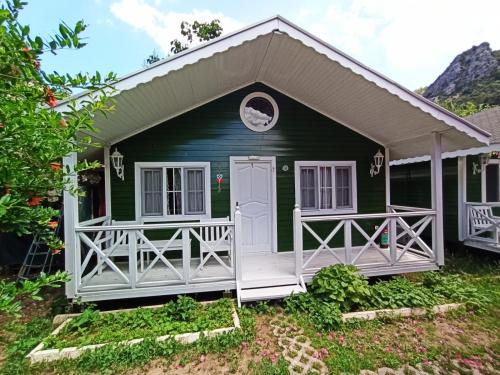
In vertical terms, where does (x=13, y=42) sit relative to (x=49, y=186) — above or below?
above

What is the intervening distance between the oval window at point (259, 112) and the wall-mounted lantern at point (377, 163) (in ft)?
8.01

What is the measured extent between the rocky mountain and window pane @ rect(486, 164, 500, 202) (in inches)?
841

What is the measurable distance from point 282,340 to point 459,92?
3541cm

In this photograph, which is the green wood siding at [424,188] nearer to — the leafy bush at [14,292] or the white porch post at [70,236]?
the leafy bush at [14,292]

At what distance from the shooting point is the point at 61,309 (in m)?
3.33

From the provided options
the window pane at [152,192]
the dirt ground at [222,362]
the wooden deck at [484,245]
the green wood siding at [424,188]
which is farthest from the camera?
the green wood siding at [424,188]

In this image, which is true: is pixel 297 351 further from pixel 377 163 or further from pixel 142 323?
pixel 377 163

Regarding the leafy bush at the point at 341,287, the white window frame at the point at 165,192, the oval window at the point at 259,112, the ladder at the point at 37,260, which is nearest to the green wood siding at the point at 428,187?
the leafy bush at the point at 341,287

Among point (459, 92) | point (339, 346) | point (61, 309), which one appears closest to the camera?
point (339, 346)

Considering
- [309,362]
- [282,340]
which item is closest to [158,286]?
[282,340]

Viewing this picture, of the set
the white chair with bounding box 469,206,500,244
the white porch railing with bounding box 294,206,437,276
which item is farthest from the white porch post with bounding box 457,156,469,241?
the white porch railing with bounding box 294,206,437,276

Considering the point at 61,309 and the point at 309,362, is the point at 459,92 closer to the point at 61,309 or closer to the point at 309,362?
the point at 309,362

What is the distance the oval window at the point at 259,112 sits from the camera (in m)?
4.91

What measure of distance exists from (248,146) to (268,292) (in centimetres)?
284
